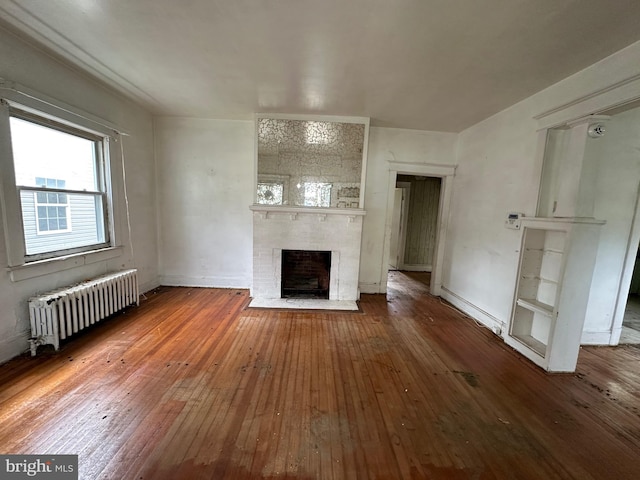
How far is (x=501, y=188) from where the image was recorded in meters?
3.23

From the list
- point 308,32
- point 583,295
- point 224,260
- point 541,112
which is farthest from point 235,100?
point 583,295

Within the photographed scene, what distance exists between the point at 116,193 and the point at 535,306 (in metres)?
5.32

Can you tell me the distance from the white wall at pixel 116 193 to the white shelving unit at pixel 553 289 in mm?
5018

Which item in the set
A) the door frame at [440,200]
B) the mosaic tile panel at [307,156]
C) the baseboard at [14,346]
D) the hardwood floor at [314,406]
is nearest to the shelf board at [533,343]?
the hardwood floor at [314,406]

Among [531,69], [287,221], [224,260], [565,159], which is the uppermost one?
[531,69]

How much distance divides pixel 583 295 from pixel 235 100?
448cm

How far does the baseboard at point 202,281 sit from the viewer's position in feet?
14.5

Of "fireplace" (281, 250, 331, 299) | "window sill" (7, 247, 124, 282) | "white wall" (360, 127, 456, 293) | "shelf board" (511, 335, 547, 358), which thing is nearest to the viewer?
"window sill" (7, 247, 124, 282)

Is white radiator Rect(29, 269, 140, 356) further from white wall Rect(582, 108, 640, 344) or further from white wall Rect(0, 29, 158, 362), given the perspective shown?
white wall Rect(582, 108, 640, 344)

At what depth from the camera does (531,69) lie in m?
2.30

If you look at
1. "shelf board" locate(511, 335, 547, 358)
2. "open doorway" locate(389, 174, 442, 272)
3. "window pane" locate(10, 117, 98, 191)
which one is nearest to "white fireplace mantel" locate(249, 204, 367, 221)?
"window pane" locate(10, 117, 98, 191)

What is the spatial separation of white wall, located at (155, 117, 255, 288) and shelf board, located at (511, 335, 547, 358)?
395 centimetres

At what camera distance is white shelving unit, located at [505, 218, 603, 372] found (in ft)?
7.42

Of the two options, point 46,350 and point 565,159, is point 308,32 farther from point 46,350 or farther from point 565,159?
point 46,350
